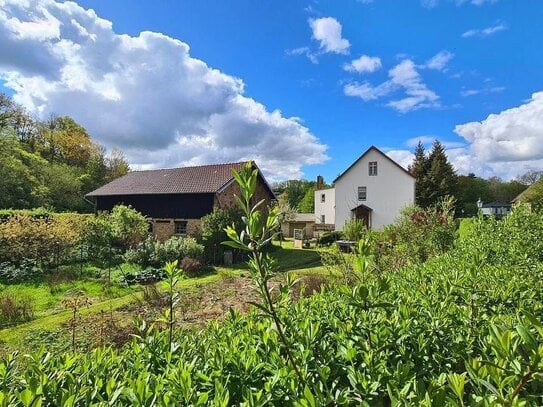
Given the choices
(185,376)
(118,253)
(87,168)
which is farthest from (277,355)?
(87,168)

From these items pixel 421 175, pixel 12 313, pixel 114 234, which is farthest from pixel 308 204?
pixel 12 313

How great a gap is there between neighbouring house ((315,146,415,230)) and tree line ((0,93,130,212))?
93.7ft

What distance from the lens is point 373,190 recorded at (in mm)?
30484

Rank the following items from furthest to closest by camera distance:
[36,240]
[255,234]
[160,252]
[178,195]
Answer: [178,195] < [160,252] < [36,240] < [255,234]

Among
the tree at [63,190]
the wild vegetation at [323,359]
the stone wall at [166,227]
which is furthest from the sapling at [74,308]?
the tree at [63,190]

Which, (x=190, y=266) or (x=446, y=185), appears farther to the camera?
(x=446, y=185)

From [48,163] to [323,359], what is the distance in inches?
1727

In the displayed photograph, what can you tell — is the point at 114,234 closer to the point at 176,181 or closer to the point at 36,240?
the point at 36,240

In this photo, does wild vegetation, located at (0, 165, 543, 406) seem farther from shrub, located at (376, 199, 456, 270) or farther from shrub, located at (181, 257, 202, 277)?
shrub, located at (181, 257, 202, 277)

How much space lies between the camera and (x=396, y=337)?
167 cm

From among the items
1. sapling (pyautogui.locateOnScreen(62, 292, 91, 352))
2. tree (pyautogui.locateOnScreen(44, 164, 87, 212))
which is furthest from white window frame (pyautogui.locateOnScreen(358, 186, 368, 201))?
tree (pyautogui.locateOnScreen(44, 164, 87, 212))

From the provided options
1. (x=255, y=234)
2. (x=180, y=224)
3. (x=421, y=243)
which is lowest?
(x=421, y=243)

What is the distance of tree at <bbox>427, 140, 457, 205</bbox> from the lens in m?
36.0

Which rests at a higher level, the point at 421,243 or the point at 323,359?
the point at 421,243
